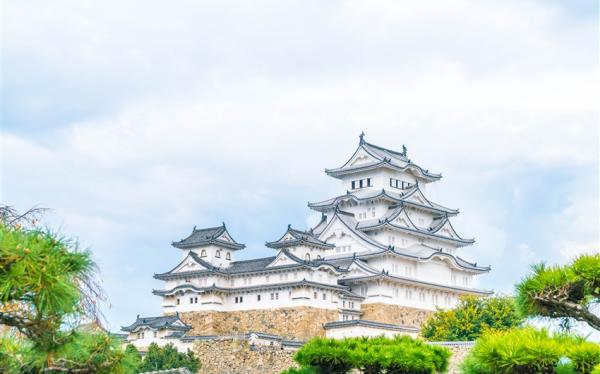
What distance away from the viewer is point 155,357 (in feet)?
123

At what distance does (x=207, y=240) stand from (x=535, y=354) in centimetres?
3617

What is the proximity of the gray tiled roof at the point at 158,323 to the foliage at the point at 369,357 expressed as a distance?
76.2ft

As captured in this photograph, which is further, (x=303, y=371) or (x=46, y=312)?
(x=303, y=371)

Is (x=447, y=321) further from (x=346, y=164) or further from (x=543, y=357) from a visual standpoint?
(x=543, y=357)

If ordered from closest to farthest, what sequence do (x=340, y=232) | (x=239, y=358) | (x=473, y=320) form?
(x=239, y=358)
(x=473, y=320)
(x=340, y=232)

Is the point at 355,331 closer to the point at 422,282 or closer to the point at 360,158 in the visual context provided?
the point at 422,282

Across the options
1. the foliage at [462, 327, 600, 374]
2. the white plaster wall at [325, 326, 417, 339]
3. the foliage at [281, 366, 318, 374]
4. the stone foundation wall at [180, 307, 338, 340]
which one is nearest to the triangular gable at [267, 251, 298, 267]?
the stone foundation wall at [180, 307, 338, 340]

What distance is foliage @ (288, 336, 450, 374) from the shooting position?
21156mm

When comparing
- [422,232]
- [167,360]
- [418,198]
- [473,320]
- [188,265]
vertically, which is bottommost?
[167,360]

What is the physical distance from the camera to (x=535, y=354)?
1291 centimetres

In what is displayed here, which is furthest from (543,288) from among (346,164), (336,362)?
(346,164)

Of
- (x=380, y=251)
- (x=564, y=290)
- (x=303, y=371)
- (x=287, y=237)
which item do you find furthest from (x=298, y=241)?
(x=564, y=290)

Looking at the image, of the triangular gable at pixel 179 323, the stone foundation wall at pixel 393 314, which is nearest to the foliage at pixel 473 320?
the stone foundation wall at pixel 393 314

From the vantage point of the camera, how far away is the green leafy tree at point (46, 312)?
7.52 m
